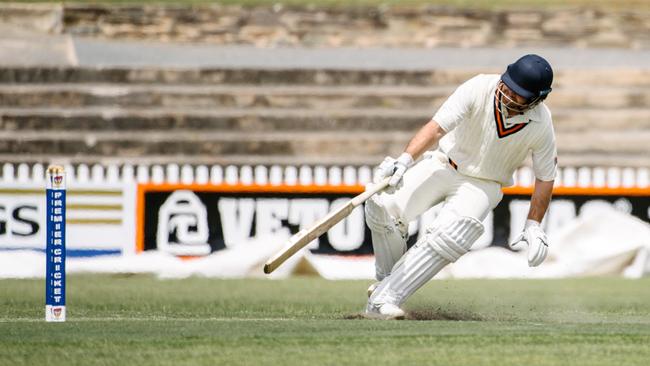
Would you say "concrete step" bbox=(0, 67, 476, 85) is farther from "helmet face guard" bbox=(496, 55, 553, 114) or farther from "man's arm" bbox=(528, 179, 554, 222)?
"helmet face guard" bbox=(496, 55, 553, 114)

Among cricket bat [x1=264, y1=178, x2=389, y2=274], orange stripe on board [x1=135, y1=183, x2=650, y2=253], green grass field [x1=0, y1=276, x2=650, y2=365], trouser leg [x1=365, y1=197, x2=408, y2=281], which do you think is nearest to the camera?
green grass field [x1=0, y1=276, x2=650, y2=365]

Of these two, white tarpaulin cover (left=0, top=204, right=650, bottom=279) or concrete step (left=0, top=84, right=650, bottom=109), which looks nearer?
white tarpaulin cover (left=0, top=204, right=650, bottom=279)

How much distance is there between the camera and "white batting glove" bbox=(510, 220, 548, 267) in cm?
874

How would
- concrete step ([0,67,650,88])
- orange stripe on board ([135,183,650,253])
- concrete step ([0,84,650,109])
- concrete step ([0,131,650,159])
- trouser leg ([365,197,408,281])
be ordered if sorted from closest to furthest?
trouser leg ([365,197,408,281]) → orange stripe on board ([135,183,650,253]) → concrete step ([0,131,650,159]) → concrete step ([0,84,650,109]) → concrete step ([0,67,650,88])

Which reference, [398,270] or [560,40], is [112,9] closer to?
[560,40]

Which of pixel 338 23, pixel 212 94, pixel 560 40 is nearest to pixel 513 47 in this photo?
pixel 560 40

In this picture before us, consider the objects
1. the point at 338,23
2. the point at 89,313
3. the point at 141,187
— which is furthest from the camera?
the point at 338,23

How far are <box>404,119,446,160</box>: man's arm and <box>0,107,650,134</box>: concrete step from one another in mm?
8144

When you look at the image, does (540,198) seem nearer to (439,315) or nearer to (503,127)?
(503,127)

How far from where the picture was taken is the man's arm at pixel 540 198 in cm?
877

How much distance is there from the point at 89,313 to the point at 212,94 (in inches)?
313

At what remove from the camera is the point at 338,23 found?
1952cm

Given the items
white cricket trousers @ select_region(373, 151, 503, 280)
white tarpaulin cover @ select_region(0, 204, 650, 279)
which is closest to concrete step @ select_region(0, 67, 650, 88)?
white tarpaulin cover @ select_region(0, 204, 650, 279)

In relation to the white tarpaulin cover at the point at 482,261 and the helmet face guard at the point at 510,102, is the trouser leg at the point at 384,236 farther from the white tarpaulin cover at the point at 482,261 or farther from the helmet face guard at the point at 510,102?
the white tarpaulin cover at the point at 482,261
